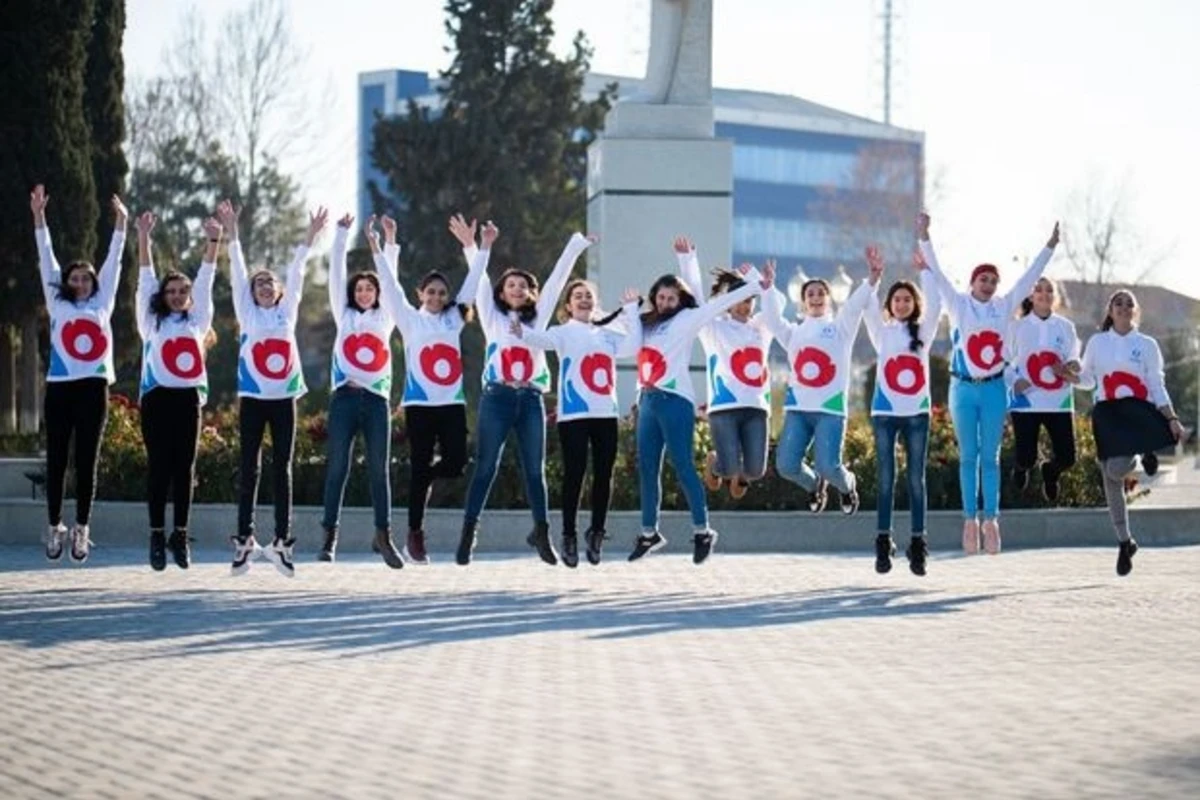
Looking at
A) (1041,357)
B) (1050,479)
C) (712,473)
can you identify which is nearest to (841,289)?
(1050,479)

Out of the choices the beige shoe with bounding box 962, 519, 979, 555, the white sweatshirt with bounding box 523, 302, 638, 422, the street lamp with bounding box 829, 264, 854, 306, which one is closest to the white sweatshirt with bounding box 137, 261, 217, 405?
the white sweatshirt with bounding box 523, 302, 638, 422

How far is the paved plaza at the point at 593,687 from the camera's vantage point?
32.0ft

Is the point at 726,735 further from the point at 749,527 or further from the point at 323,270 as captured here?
the point at 323,270

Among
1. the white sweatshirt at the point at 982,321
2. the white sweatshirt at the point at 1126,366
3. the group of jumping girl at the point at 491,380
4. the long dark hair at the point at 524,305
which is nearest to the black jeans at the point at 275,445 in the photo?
the group of jumping girl at the point at 491,380

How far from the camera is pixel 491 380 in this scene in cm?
1886

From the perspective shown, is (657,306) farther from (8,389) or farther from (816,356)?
(8,389)

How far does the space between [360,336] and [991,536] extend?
462 cm

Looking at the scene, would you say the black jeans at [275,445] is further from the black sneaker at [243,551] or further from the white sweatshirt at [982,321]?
the white sweatshirt at [982,321]

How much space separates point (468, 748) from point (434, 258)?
42.9 metres

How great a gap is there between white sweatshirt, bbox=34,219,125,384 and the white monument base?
31.4 ft

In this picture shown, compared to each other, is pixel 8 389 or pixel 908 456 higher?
pixel 8 389

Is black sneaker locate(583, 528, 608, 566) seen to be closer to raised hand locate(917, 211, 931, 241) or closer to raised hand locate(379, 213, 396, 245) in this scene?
raised hand locate(379, 213, 396, 245)

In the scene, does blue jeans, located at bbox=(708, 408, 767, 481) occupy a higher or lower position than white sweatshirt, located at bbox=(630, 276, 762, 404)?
lower

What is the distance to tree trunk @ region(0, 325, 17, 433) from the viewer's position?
141 feet
